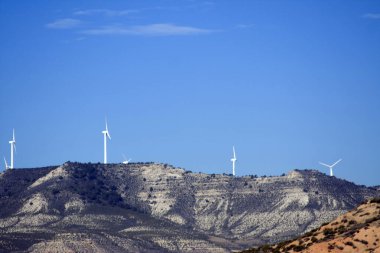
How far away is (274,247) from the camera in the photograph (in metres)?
138

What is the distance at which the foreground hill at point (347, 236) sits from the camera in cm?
12356

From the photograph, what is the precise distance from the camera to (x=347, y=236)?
12606cm

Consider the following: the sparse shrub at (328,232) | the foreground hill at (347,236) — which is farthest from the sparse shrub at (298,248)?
the sparse shrub at (328,232)

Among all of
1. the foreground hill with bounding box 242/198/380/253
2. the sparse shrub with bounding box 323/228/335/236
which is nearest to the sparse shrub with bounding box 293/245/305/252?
the foreground hill with bounding box 242/198/380/253

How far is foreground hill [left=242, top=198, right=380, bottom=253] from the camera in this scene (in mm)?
123562

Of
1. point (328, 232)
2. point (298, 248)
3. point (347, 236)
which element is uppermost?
point (328, 232)

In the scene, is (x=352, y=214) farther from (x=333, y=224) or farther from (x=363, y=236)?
(x=363, y=236)

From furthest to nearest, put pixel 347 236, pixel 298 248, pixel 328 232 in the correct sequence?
pixel 328 232 < pixel 298 248 < pixel 347 236

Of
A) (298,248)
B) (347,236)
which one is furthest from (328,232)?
(347,236)

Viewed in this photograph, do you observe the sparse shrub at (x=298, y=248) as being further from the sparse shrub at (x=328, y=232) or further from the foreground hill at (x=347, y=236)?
the sparse shrub at (x=328, y=232)

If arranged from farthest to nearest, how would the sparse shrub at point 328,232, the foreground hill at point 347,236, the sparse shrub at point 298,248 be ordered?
the sparse shrub at point 328,232
the sparse shrub at point 298,248
the foreground hill at point 347,236

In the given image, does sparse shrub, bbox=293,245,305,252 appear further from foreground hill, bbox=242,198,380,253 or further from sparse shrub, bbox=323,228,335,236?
sparse shrub, bbox=323,228,335,236

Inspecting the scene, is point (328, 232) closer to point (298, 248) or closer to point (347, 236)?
point (298, 248)

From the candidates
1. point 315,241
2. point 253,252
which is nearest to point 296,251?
point 315,241
